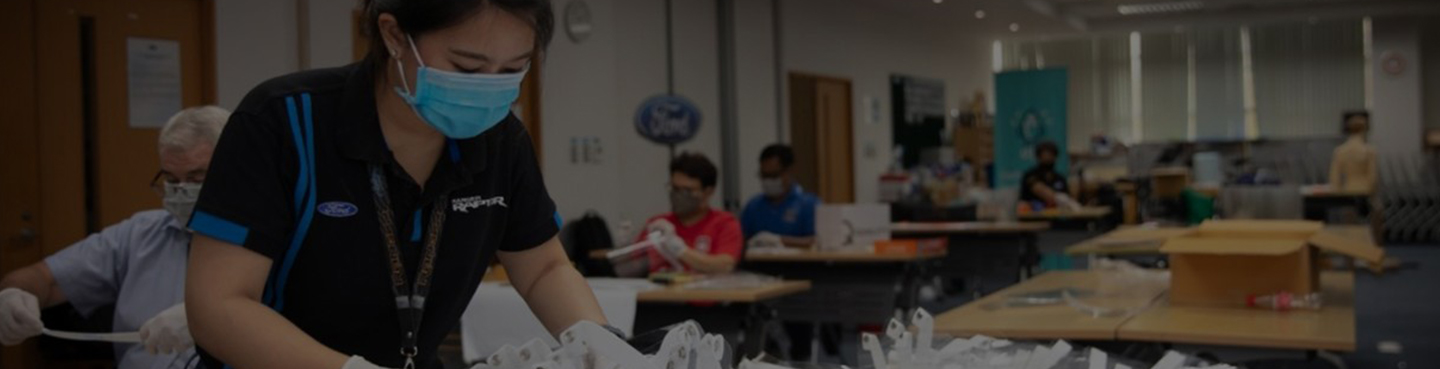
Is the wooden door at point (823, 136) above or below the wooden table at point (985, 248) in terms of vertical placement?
above

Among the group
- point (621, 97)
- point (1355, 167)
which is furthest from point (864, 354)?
point (1355, 167)

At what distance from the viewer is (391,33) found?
1607 mm

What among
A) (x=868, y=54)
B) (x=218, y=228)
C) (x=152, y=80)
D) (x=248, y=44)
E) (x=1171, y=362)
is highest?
(x=868, y=54)

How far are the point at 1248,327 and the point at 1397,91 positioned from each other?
573 inches

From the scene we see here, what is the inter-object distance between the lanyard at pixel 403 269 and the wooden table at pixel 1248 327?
7.25ft

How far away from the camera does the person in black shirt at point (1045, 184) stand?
35.7ft

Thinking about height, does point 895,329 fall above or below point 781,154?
below

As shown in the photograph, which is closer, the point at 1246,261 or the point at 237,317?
the point at 237,317

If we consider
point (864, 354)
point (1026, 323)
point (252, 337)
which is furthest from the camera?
point (1026, 323)

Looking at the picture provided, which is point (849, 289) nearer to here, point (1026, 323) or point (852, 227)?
point (852, 227)

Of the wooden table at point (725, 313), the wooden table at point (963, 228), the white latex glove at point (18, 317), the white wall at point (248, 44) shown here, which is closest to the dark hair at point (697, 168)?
the wooden table at point (725, 313)

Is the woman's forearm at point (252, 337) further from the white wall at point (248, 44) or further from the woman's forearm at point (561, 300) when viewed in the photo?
the white wall at point (248, 44)

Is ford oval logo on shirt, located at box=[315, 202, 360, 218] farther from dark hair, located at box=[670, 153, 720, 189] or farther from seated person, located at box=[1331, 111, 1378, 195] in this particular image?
seated person, located at box=[1331, 111, 1378, 195]

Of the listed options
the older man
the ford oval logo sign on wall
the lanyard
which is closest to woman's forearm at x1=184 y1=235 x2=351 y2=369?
the lanyard
